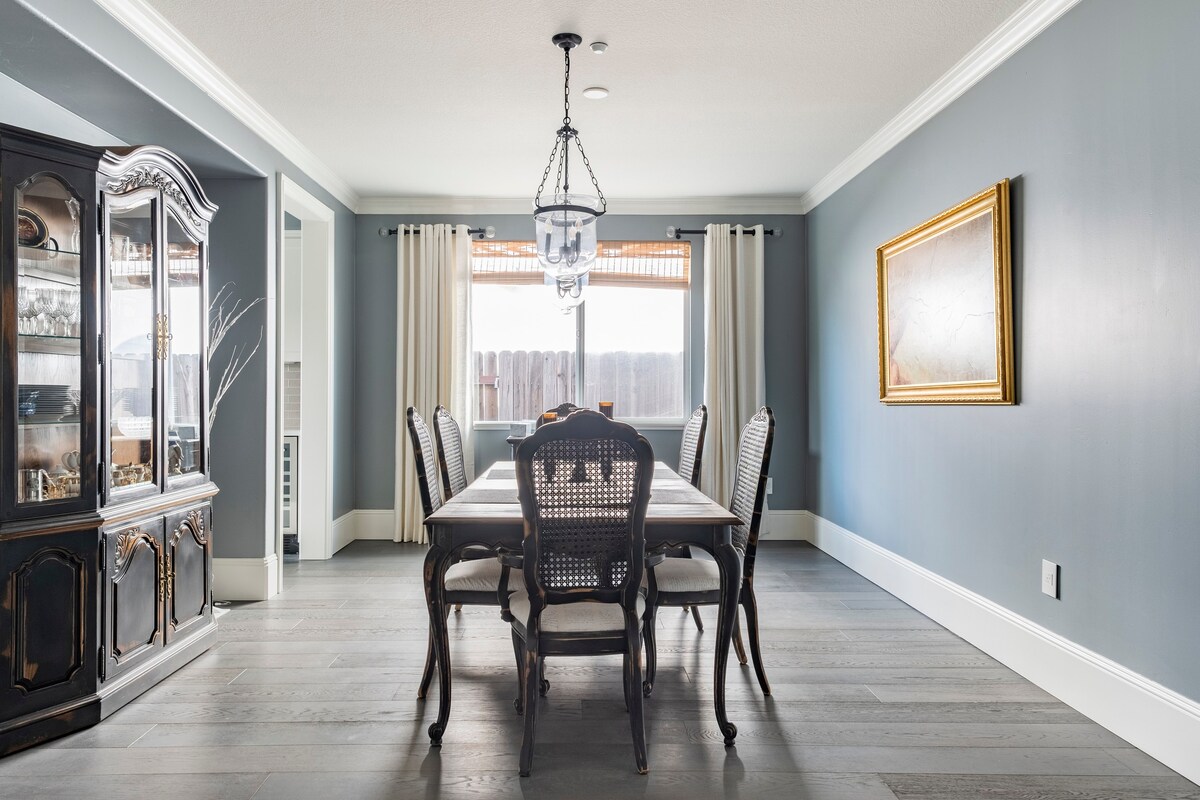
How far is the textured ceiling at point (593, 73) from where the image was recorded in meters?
2.85

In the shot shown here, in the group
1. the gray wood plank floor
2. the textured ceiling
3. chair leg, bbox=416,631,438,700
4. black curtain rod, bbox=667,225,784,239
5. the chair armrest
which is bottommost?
the gray wood plank floor

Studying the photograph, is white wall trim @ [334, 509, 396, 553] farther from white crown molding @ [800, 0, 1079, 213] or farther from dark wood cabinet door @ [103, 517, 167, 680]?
white crown molding @ [800, 0, 1079, 213]

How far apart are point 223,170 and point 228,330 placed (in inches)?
33.7

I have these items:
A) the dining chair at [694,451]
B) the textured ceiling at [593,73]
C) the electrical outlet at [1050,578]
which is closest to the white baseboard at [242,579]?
the dining chair at [694,451]

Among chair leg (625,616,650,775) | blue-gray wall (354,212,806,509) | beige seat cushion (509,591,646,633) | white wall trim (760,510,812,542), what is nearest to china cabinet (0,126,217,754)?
beige seat cushion (509,591,646,633)

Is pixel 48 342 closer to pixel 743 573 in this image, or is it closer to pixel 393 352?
pixel 743 573

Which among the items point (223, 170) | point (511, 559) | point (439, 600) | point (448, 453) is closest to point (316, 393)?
point (223, 170)

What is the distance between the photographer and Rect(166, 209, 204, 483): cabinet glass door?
299cm

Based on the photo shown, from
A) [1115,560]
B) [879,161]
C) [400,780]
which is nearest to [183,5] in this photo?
[400,780]

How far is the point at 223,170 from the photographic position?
390 centimetres

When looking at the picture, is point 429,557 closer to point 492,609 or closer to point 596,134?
point 492,609

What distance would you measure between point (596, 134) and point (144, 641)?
3.27 m

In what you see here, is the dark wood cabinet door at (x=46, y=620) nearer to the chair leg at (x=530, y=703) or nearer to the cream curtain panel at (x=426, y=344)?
the chair leg at (x=530, y=703)

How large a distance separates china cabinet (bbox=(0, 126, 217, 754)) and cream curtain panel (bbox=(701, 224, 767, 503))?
3616 millimetres
